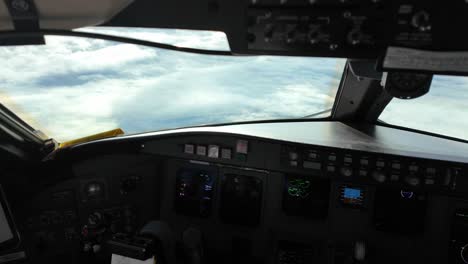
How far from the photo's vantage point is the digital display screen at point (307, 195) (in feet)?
10.4

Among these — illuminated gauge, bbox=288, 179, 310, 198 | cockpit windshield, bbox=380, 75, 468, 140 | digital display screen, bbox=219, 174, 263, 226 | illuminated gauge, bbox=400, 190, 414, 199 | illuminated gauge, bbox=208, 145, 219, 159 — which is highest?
cockpit windshield, bbox=380, 75, 468, 140

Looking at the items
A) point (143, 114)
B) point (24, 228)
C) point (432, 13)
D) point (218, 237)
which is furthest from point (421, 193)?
point (24, 228)

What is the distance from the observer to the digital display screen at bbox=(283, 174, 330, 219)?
10.4ft

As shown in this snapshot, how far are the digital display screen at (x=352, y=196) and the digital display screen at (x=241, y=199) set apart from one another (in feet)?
2.32

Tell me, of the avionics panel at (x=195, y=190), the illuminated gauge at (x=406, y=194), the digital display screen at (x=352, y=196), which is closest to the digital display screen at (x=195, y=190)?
the avionics panel at (x=195, y=190)

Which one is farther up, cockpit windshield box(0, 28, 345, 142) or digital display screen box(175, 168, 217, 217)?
A: cockpit windshield box(0, 28, 345, 142)

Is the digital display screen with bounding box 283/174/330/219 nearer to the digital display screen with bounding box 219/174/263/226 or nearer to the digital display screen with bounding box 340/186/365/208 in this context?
the digital display screen with bounding box 340/186/365/208

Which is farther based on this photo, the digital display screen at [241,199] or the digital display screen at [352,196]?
the digital display screen at [241,199]

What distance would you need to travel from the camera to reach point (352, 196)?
309 cm

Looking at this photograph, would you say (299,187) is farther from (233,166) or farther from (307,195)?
(233,166)

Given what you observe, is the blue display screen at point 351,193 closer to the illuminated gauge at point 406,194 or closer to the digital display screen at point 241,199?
the illuminated gauge at point 406,194

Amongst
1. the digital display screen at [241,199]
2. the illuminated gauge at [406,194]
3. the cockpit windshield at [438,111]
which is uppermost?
the cockpit windshield at [438,111]

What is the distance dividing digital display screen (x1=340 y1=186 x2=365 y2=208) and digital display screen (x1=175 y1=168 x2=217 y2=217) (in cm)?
114

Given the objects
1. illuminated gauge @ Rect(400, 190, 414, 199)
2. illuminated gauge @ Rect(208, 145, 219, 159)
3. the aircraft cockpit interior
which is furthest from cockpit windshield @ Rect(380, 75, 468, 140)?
illuminated gauge @ Rect(208, 145, 219, 159)
